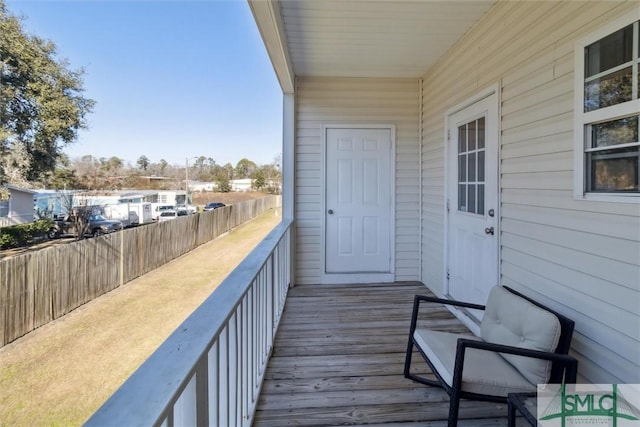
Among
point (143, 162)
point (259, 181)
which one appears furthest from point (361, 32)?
point (143, 162)

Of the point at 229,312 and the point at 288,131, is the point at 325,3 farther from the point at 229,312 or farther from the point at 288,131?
the point at 229,312

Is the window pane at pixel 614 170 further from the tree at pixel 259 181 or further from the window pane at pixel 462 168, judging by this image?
the tree at pixel 259 181

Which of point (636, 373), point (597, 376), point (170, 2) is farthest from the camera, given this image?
→ point (170, 2)

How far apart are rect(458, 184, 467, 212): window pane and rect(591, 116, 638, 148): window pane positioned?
57.5 inches

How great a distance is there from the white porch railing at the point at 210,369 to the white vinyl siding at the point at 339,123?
74.8 inches

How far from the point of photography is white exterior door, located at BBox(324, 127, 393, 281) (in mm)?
4090

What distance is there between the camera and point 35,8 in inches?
144

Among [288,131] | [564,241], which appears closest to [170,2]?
[288,131]

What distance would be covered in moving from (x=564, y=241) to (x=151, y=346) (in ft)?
14.5

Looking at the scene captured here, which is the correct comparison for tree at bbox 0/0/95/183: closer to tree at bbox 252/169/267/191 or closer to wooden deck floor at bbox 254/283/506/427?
wooden deck floor at bbox 254/283/506/427

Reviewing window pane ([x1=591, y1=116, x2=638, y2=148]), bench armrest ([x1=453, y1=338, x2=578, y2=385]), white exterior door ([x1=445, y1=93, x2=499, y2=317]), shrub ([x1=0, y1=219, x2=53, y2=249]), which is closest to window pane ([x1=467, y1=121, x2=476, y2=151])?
white exterior door ([x1=445, y1=93, x2=499, y2=317])

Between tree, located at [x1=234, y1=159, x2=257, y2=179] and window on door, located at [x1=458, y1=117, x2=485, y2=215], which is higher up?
tree, located at [x1=234, y1=159, x2=257, y2=179]

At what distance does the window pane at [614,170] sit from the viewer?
1380 millimetres

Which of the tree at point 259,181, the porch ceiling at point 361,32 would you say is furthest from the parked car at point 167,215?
the porch ceiling at point 361,32
